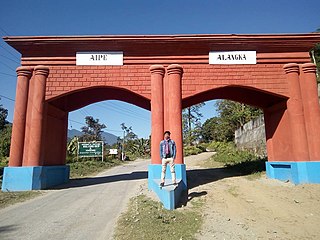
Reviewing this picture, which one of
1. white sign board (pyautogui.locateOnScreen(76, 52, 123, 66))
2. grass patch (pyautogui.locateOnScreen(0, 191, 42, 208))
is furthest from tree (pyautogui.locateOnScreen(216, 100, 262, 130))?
grass patch (pyautogui.locateOnScreen(0, 191, 42, 208))

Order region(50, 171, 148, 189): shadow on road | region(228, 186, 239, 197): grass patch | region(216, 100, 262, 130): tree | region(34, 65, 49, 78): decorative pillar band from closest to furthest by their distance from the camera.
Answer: region(228, 186, 239, 197): grass patch → region(34, 65, 49, 78): decorative pillar band → region(50, 171, 148, 189): shadow on road → region(216, 100, 262, 130): tree

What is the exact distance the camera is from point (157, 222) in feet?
15.0

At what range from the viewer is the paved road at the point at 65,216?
163 inches

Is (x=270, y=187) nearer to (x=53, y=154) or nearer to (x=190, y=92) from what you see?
(x=190, y=92)

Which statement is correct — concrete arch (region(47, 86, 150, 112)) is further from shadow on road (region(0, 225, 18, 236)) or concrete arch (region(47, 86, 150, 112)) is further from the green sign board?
the green sign board

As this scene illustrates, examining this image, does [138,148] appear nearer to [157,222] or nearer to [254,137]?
[254,137]

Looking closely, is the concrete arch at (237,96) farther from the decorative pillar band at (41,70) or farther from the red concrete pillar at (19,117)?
the red concrete pillar at (19,117)

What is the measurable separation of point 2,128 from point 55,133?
Answer: 68.6 ft

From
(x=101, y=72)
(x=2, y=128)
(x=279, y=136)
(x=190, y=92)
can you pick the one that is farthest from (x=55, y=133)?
(x=2, y=128)

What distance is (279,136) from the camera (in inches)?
373

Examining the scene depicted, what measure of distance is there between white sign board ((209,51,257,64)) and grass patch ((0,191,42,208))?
25.7ft

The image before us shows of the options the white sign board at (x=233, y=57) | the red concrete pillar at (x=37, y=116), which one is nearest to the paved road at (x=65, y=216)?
the red concrete pillar at (x=37, y=116)

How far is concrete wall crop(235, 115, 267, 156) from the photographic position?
54.1 ft

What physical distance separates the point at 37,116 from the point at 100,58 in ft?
10.5
